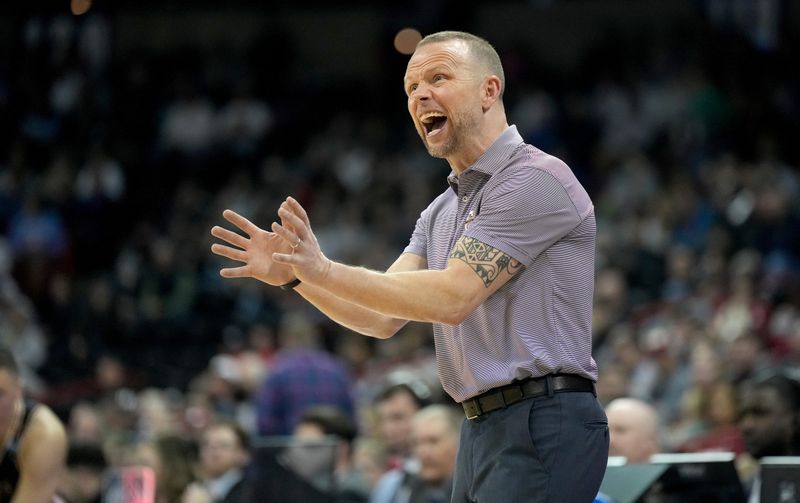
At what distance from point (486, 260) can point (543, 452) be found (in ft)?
1.88

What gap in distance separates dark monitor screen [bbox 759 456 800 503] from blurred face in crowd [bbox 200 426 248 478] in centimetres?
394

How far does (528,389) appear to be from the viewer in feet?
12.4

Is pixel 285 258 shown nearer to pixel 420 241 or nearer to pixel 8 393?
pixel 420 241

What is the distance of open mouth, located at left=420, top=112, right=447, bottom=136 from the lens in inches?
159

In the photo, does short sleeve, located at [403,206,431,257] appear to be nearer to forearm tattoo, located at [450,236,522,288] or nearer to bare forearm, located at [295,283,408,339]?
bare forearm, located at [295,283,408,339]

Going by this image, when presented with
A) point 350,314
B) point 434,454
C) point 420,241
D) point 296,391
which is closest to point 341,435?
point 296,391

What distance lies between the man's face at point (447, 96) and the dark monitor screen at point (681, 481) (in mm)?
1854

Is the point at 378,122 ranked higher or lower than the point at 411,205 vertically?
higher

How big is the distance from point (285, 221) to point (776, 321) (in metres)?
8.36

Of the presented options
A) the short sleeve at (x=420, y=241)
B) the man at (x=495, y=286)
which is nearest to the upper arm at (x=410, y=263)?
the short sleeve at (x=420, y=241)

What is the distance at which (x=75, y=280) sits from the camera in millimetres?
16219

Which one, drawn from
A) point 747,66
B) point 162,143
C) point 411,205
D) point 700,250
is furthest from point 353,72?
point 700,250

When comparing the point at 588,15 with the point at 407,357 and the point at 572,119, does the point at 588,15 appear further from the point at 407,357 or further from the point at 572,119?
the point at 407,357

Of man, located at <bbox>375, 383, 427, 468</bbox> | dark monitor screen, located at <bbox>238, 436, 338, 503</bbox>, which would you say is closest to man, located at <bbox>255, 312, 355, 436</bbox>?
man, located at <bbox>375, 383, 427, 468</bbox>
